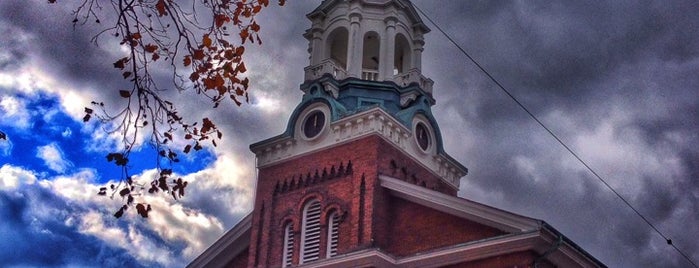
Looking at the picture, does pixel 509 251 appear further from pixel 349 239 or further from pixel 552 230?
pixel 349 239

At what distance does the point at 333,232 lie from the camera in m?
24.2

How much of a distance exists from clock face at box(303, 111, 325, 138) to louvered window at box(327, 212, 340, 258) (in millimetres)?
3050

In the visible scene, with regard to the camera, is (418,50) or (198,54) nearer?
(198,54)

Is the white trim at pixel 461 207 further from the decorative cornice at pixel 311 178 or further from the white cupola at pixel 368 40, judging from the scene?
the white cupola at pixel 368 40

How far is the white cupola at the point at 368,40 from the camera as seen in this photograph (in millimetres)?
27766

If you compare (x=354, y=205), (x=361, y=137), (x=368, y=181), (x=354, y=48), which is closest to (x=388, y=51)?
(x=354, y=48)

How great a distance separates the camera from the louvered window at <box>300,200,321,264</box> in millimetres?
24312

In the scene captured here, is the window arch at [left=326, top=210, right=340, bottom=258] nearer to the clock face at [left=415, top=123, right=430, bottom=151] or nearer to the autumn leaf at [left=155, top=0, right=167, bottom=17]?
the clock face at [left=415, top=123, right=430, bottom=151]

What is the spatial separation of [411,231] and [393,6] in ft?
30.7

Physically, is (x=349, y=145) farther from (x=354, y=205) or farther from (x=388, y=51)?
(x=388, y=51)

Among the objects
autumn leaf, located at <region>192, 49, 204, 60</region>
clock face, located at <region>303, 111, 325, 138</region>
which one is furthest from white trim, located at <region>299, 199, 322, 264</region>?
autumn leaf, located at <region>192, 49, 204, 60</region>

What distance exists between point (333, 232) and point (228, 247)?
195 inches

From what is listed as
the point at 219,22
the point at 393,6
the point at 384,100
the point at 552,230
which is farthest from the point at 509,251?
the point at 219,22

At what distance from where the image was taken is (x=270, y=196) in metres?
26.2
